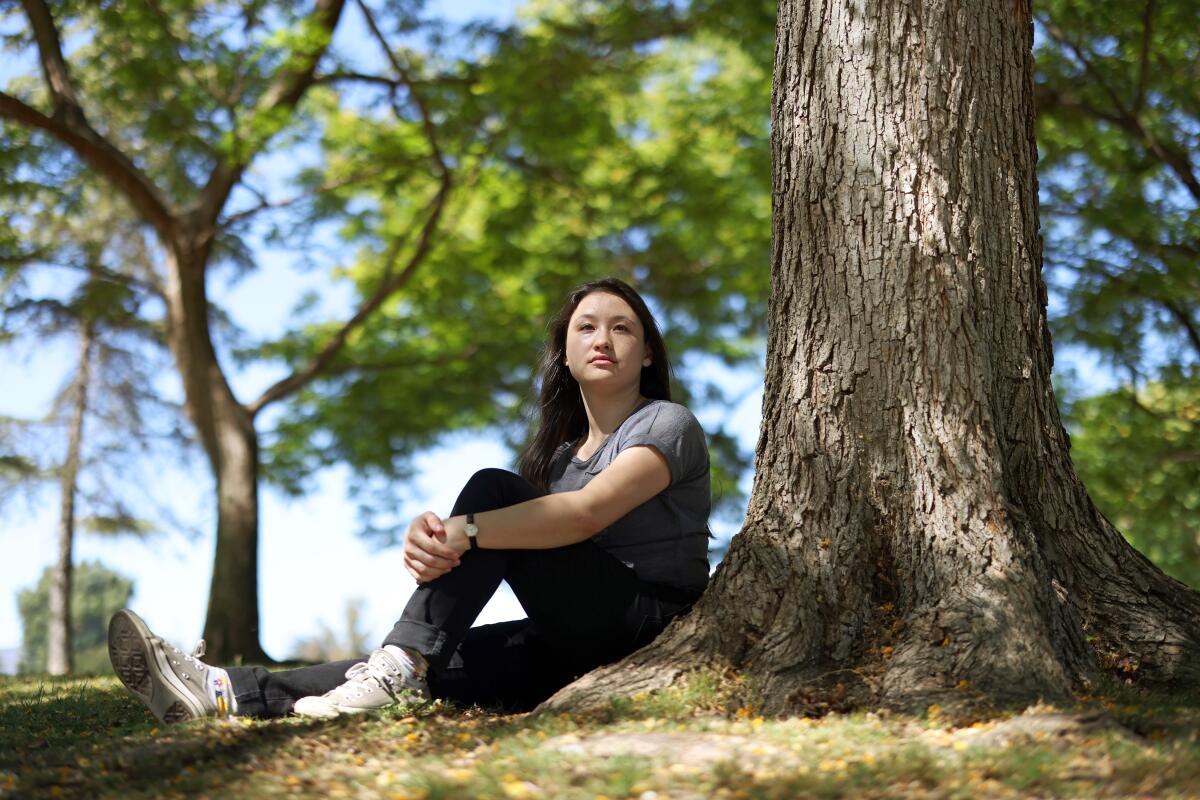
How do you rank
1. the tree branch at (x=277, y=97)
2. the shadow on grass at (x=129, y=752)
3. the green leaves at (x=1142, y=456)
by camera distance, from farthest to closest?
the green leaves at (x=1142, y=456) → the tree branch at (x=277, y=97) → the shadow on grass at (x=129, y=752)

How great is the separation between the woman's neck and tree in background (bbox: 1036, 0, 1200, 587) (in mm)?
6954

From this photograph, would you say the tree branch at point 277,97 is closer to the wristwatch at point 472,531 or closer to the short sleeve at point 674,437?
the short sleeve at point 674,437

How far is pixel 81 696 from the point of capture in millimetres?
5246

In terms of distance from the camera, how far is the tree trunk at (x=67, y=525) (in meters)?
15.7

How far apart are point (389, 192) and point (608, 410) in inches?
311

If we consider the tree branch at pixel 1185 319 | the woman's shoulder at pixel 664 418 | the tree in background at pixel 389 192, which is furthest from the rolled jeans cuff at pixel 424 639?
the tree branch at pixel 1185 319

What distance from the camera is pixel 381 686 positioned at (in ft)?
12.5

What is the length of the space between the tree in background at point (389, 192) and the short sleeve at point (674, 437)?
19.5ft

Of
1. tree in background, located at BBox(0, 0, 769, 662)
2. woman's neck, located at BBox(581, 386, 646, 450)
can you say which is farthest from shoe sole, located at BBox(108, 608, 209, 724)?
tree in background, located at BBox(0, 0, 769, 662)

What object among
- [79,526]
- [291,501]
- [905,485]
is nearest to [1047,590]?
[905,485]

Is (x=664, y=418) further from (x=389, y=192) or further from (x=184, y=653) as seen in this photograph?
(x=389, y=192)

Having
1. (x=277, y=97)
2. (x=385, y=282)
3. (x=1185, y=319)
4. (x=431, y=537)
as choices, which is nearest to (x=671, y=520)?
(x=431, y=537)

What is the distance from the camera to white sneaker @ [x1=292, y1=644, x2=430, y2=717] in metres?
3.81

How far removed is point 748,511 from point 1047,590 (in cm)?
97
